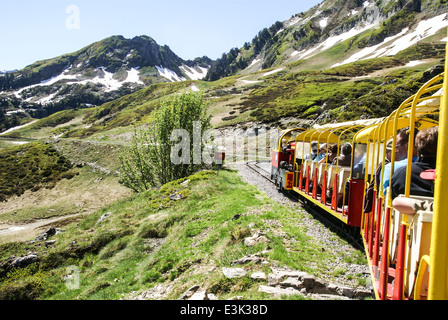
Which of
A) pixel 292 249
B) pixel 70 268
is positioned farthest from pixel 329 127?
pixel 70 268

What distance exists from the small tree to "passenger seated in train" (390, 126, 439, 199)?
20258 mm

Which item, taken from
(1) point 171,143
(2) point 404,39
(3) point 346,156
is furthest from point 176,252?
(2) point 404,39

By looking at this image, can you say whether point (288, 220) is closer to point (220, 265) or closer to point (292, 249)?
point (292, 249)

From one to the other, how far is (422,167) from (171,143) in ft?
68.2

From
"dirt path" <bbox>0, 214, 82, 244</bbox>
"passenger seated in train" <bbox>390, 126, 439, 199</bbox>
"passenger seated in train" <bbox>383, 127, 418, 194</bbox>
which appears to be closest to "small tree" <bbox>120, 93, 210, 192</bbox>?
"dirt path" <bbox>0, 214, 82, 244</bbox>

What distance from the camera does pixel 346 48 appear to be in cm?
14962

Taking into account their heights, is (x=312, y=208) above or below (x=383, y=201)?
below

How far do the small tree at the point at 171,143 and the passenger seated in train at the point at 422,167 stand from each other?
2026cm

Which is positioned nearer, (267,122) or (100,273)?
(100,273)

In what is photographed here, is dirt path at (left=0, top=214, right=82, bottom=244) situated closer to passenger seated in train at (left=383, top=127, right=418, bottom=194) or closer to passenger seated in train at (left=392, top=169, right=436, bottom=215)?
passenger seated in train at (left=383, top=127, right=418, bottom=194)

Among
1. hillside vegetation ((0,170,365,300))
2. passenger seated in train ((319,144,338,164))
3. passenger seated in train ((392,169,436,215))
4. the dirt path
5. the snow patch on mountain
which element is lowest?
the dirt path

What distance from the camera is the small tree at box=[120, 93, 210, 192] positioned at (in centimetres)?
2362
